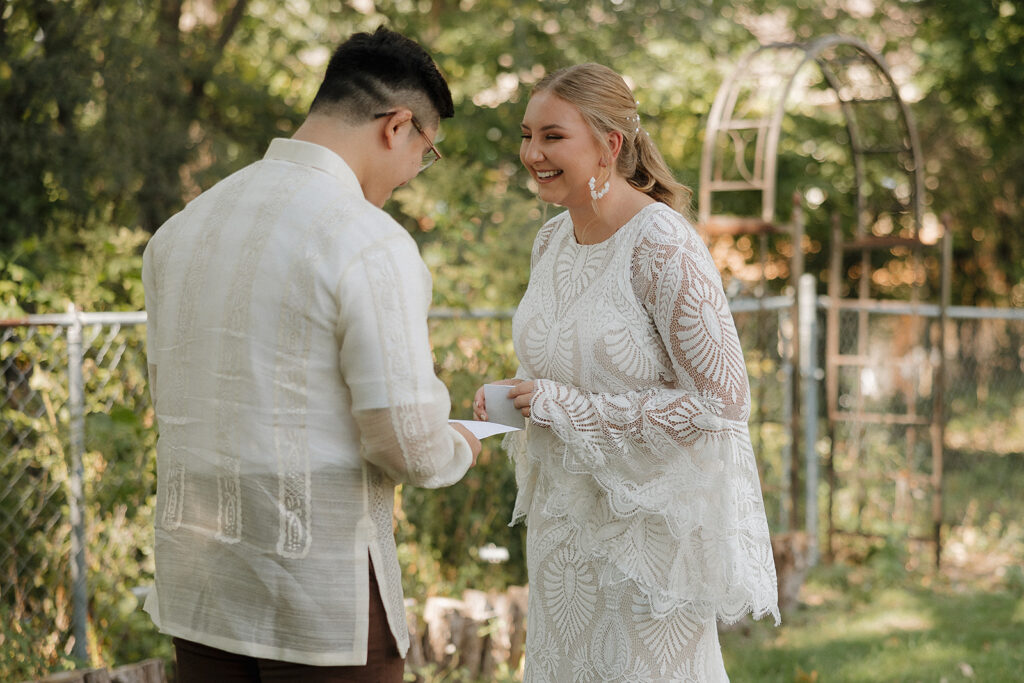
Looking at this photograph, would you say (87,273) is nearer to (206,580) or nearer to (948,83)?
(206,580)

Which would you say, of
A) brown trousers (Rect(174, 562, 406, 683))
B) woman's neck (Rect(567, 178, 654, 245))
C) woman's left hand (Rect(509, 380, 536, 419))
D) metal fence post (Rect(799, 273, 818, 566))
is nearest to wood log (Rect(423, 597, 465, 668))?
woman's left hand (Rect(509, 380, 536, 419))

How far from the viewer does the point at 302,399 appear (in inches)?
61.4

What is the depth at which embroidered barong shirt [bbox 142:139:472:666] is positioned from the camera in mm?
1543

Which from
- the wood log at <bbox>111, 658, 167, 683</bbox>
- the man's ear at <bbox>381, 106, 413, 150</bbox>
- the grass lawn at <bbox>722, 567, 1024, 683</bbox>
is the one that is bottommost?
→ the grass lawn at <bbox>722, 567, 1024, 683</bbox>

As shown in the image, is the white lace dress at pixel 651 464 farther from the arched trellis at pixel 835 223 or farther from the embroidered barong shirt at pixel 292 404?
the arched trellis at pixel 835 223

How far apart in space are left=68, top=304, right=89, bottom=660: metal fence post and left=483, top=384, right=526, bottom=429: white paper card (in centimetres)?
207

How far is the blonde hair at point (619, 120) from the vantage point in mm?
2430

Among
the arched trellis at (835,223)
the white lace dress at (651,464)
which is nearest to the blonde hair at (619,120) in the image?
the white lace dress at (651,464)

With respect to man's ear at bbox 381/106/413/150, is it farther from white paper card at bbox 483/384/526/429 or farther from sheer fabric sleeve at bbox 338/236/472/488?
white paper card at bbox 483/384/526/429

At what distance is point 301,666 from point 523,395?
2.99 feet

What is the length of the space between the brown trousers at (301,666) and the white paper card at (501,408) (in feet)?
2.66

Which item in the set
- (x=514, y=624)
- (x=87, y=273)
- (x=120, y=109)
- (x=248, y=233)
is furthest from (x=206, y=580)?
(x=120, y=109)

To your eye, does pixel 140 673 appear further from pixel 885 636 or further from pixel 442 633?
pixel 885 636

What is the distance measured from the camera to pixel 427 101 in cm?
175
